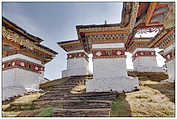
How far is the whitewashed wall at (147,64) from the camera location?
17.2 metres

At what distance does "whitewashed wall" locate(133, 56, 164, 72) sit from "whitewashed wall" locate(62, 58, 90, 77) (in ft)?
21.3

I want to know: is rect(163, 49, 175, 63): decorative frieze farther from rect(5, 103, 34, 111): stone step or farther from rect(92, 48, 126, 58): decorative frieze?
rect(5, 103, 34, 111): stone step

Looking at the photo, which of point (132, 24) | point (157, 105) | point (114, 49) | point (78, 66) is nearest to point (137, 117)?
point (157, 105)

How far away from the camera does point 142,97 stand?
7.04 m

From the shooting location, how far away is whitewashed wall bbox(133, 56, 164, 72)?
17156 millimetres

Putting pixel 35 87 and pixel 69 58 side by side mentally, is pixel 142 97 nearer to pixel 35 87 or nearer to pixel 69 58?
pixel 35 87

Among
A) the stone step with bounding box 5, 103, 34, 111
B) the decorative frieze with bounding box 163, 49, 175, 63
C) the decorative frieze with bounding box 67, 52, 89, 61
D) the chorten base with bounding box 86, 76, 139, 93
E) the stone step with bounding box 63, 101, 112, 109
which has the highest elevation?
the decorative frieze with bounding box 67, 52, 89, 61

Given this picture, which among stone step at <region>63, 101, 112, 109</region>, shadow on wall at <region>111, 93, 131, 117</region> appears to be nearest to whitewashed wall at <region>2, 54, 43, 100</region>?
stone step at <region>63, 101, 112, 109</region>

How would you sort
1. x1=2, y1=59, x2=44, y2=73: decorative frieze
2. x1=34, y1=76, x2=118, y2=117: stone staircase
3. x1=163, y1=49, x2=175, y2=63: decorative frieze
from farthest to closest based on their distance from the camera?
x1=2, y1=59, x2=44, y2=73: decorative frieze < x1=163, y1=49, x2=175, y2=63: decorative frieze < x1=34, y1=76, x2=118, y2=117: stone staircase

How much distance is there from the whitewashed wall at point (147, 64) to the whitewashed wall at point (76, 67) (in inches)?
255

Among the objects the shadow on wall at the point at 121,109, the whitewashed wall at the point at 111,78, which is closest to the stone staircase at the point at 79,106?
the shadow on wall at the point at 121,109

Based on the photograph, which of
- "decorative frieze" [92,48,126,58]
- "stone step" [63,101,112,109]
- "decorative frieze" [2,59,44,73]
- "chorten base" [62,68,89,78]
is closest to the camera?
"stone step" [63,101,112,109]

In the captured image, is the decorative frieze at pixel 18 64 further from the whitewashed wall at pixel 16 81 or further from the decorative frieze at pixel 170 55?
the decorative frieze at pixel 170 55

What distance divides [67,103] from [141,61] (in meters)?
13.6
